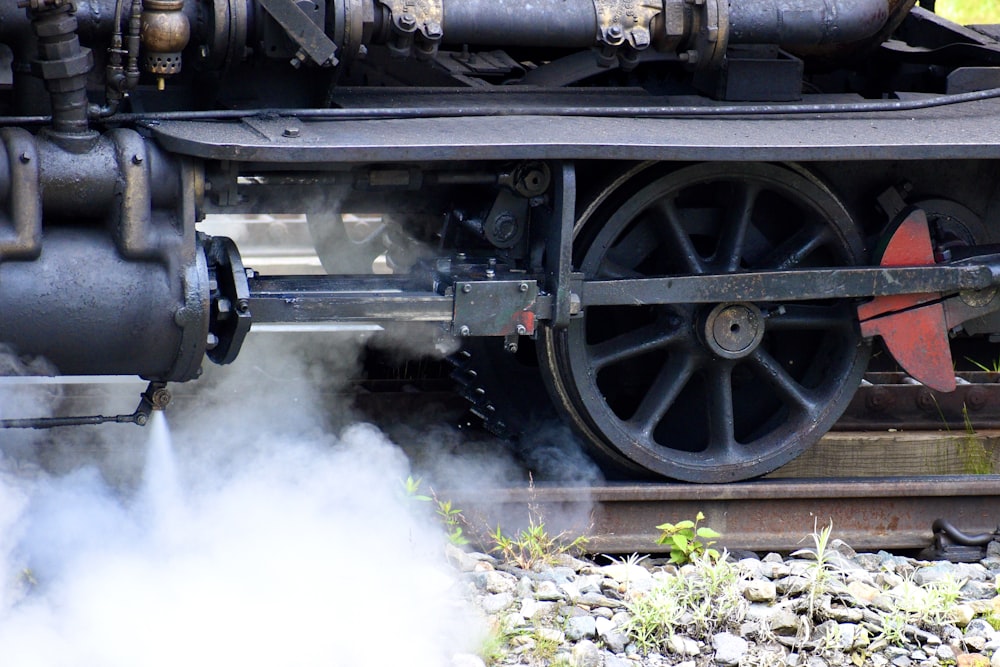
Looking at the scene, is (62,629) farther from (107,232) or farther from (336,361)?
(336,361)

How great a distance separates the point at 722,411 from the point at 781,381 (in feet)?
0.72

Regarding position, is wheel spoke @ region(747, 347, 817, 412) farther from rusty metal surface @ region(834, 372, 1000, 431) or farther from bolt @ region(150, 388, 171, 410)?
bolt @ region(150, 388, 171, 410)

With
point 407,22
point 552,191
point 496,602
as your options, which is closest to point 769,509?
point 496,602

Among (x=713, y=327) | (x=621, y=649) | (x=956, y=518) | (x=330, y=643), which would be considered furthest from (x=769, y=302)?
(x=330, y=643)

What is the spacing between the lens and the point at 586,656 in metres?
3.47

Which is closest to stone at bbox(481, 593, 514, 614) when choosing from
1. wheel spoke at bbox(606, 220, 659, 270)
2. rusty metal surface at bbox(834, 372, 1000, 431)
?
wheel spoke at bbox(606, 220, 659, 270)

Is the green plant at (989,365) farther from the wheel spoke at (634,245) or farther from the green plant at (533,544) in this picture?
the green plant at (533,544)

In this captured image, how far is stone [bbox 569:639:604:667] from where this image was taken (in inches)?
136

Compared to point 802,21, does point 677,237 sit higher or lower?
lower

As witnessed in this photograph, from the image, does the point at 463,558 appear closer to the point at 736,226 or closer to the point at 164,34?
the point at 736,226

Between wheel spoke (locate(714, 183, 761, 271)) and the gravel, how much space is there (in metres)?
0.97

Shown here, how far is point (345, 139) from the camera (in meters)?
3.69

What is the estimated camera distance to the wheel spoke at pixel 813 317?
14.8 feet

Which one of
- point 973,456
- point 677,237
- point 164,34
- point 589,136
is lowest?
point 973,456
